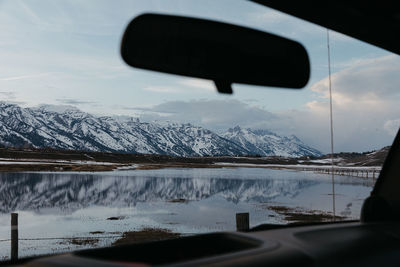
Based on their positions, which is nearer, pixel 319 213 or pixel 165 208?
pixel 319 213

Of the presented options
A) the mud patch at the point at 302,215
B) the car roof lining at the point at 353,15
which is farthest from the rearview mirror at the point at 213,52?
the mud patch at the point at 302,215

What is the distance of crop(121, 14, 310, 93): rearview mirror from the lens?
1.70 meters

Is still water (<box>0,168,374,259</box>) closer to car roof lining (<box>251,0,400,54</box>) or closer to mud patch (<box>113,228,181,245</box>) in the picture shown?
mud patch (<box>113,228,181,245</box>)

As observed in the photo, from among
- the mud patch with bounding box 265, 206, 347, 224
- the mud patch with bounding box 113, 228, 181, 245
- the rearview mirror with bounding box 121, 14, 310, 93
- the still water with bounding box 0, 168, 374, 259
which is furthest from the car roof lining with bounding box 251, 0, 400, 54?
the mud patch with bounding box 265, 206, 347, 224

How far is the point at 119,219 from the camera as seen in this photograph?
36.8 m

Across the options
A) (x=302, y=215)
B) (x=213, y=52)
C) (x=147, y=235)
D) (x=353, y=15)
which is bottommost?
(x=147, y=235)

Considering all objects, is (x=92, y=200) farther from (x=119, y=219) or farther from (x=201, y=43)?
(x=201, y=43)

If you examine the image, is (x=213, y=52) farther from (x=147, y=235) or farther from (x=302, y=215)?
(x=302, y=215)

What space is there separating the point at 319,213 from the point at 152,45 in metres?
38.9

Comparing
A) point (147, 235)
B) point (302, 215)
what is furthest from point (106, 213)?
point (302, 215)

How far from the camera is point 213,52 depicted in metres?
1.89

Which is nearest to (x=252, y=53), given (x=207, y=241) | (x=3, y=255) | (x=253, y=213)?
(x=207, y=241)

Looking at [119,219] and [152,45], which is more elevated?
[152,45]

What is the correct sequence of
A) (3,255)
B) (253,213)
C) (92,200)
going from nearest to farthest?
(3,255), (253,213), (92,200)
